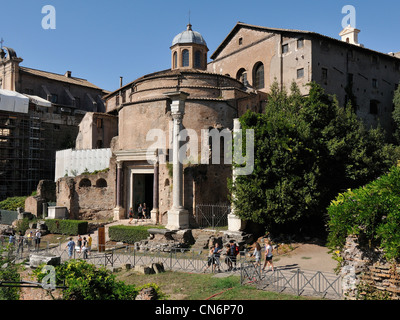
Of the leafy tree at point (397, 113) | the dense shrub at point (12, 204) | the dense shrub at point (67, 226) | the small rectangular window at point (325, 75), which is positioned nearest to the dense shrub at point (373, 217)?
the dense shrub at point (67, 226)

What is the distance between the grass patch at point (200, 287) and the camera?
1041cm

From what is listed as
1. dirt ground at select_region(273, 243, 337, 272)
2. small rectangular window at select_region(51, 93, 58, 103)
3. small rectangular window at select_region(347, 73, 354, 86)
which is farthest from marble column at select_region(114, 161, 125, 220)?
small rectangular window at select_region(51, 93, 58, 103)

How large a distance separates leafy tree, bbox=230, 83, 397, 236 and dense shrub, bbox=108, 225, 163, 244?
5554 mm

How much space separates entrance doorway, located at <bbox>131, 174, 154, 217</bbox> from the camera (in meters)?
26.9

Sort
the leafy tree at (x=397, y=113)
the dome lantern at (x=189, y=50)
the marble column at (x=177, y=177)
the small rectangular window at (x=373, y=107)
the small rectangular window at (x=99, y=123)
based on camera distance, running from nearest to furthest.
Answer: the marble column at (x=177, y=177)
the dome lantern at (x=189, y=50)
the leafy tree at (x=397, y=113)
the small rectangular window at (x=373, y=107)
the small rectangular window at (x=99, y=123)

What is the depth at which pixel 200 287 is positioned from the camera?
38.5ft

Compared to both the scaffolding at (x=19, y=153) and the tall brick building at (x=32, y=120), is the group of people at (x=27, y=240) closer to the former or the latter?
the scaffolding at (x=19, y=153)

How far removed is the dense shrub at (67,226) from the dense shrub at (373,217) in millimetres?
19209

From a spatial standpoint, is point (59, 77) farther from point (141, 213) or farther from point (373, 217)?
point (373, 217)

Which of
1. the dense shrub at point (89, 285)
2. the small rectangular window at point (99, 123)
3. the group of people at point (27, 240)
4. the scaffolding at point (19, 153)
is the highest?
the small rectangular window at point (99, 123)

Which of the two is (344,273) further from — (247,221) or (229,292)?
(247,221)

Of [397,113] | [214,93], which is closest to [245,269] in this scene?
[214,93]

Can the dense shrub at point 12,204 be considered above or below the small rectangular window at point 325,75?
below

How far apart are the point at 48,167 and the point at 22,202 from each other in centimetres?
808
